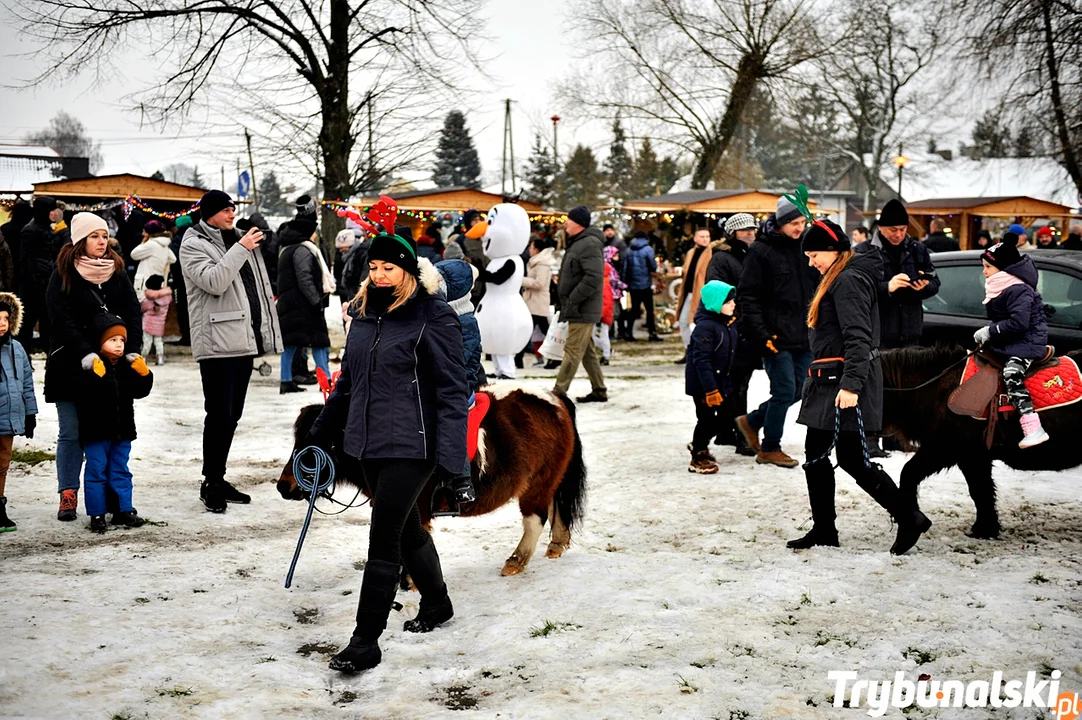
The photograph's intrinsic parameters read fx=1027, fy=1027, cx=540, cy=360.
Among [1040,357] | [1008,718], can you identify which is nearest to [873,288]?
[1040,357]

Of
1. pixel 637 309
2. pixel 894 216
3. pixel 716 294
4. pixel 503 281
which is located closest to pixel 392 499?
pixel 716 294

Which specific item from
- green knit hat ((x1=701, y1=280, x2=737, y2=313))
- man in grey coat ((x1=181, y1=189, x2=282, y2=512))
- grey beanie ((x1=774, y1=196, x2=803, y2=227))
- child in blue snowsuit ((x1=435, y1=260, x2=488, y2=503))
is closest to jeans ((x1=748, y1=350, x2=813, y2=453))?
green knit hat ((x1=701, y1=280, x2=737, y2=313))

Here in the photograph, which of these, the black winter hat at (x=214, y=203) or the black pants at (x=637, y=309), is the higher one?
the black winter hat at (x=214, y=203)

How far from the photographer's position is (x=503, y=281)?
33.1 ft

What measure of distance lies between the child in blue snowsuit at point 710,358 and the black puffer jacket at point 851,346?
211 cm

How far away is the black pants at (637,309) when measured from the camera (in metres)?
17.7

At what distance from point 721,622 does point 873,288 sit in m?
2.11

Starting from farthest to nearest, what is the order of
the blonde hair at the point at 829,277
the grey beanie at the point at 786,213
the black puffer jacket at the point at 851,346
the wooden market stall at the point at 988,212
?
the wooden market stall at the point at 988,212, the grey beanie at the point at 786,213, the blonde hair at the point at 829,277, the black puffer jacket at the point at 851,346

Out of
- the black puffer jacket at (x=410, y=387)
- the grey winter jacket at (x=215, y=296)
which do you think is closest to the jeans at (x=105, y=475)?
the grey winter jacket at (x=215, y=296)

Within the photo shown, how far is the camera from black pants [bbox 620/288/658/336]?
1767 cm

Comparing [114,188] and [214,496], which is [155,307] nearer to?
[214,496]

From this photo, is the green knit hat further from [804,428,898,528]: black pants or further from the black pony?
[804,428,898,528]: black pants

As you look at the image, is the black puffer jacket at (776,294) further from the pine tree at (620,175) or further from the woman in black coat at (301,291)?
the pine tree at (620,175)

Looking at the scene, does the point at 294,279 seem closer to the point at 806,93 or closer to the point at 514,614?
the point at 514,614
